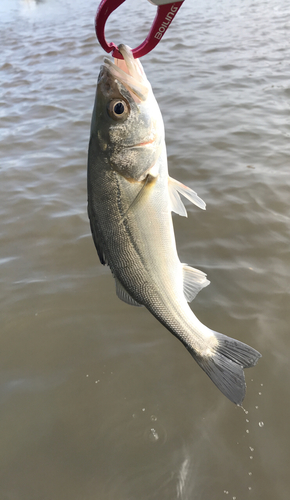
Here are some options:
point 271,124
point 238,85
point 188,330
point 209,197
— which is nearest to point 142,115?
point 188,330

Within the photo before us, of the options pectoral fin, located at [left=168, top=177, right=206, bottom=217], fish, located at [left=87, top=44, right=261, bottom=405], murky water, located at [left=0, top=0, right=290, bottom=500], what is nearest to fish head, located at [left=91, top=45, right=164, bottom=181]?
fish, located at [left=87, top=44, right=261, bottom=405]

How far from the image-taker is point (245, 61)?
7.48 metres

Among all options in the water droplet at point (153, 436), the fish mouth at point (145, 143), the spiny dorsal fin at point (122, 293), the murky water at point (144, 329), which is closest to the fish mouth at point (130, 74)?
the fish mouth at point (145, 143)

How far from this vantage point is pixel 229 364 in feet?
5.94

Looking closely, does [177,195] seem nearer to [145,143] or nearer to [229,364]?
[145,143]

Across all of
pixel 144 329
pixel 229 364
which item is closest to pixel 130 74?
pixel 229 364

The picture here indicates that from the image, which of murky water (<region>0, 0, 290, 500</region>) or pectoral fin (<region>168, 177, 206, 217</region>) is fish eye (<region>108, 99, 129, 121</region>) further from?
murky water (<region>0, 0, 290, 500</region>)

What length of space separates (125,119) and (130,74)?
0.71 feet

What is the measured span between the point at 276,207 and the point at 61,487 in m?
3.10

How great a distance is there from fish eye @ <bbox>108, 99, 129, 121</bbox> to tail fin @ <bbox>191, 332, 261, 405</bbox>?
1.30m

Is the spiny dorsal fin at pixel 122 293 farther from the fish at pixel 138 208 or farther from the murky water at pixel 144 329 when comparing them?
the murky water at pixel 144 329

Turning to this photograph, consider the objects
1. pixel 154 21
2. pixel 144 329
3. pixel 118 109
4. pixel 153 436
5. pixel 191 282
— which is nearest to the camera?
pixel 154 21

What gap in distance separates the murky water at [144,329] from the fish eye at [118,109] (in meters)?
1.64

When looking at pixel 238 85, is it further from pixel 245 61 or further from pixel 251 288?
pixel 251 288
